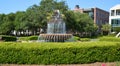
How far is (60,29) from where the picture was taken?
3000cm

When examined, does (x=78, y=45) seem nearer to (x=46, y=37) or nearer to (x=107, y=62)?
(x=107, y=62)

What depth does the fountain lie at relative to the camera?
2344 centimetres

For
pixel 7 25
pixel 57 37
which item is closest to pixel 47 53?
pixel 57 37

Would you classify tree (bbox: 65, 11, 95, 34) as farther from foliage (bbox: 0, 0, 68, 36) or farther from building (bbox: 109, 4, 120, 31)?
building (bbox: 109, 4, 120, 31)

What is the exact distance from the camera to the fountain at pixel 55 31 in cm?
2344

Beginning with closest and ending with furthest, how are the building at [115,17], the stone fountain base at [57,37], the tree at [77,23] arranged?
the stone fountain base at [57,37] < the tree at [77,23] < the building at [115,17]

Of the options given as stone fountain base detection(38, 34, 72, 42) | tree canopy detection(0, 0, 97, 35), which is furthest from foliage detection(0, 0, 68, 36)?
stone fountain base detection(38, 34, 72, 42)

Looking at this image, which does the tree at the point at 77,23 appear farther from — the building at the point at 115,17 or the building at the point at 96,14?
the building at the point at 96,14

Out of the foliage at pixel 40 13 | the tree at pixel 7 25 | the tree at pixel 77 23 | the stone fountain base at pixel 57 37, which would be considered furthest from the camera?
the tree at pixel 7 25

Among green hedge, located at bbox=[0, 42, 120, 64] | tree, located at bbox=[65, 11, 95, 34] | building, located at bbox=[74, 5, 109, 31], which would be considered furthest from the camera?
building, located at bbox=[74, 5, 109, 31]

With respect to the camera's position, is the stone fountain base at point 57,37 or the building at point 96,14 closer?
the stone fountain base at point 57,37

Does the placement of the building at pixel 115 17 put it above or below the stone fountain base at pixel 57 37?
above

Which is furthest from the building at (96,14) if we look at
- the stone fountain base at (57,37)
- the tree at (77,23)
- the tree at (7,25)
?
the stone fountain base at (57,37)

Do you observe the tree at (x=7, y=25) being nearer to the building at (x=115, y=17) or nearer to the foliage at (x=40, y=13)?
the foliage at (x=40, y=13)
